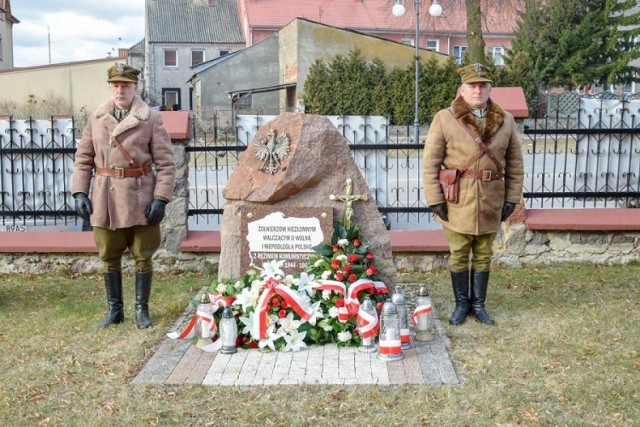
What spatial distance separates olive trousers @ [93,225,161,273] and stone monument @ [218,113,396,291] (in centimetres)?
54

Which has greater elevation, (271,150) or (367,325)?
(271,150)

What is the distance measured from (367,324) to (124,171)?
2.03 meters

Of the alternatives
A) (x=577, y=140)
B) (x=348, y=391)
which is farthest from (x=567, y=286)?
(x=348, y=391)

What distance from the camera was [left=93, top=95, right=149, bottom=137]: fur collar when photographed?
5234mm

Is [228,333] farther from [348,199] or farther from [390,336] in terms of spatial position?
[348,199]

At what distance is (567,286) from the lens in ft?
22.0

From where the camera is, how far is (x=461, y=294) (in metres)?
5.59

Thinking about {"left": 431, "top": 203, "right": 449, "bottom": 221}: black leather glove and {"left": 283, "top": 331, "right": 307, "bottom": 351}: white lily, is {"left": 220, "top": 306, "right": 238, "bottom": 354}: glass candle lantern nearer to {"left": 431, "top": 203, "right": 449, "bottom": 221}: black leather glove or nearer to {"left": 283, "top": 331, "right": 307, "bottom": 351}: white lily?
{"left": 283, "top": 331, "right": 307, "bottom": 351}: white lily

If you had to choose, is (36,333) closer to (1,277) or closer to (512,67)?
(1,277)

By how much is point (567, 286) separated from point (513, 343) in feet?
6.38

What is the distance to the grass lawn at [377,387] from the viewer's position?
3836 mm

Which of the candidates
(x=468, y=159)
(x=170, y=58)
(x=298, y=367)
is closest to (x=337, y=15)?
(x=170, y=58)

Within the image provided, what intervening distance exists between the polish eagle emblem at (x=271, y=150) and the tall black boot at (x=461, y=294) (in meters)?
1.54

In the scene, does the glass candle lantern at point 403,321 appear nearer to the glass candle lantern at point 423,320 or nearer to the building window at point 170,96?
the glass candle lantern at point 423,320
